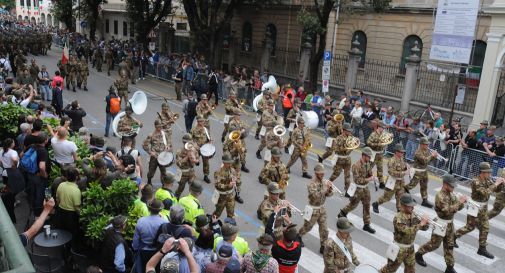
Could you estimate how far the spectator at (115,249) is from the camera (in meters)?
6.30

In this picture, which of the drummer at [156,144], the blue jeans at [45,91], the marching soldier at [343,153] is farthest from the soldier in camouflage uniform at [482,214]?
the blue jeans at [45,91]

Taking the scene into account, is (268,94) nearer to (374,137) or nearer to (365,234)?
(374,137)

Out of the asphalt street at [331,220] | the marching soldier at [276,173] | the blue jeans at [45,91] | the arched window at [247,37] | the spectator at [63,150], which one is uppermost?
the arched window at [247,37]

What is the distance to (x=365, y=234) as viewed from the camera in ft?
33.3

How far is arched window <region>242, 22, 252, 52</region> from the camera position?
37.1 meters

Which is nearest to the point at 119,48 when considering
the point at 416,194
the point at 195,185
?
the point at 416,194

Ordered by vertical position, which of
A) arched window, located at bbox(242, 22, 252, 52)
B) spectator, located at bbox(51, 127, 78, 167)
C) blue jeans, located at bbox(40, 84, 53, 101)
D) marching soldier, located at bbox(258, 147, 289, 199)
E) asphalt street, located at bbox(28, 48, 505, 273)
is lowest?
asphalt street, located at bbox(28, 48, 505, 273)

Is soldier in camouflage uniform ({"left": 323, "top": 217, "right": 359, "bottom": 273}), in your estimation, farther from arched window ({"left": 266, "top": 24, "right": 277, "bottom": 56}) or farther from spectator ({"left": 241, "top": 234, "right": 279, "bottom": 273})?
arched window ({"left": 266, "top": 24, "right": 277, "bottom": 56})

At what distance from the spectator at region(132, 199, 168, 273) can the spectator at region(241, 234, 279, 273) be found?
4.36ft

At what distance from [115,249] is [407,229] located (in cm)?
436

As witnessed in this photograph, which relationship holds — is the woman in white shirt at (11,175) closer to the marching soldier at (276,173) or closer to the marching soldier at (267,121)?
the marching soldier at (276,173)

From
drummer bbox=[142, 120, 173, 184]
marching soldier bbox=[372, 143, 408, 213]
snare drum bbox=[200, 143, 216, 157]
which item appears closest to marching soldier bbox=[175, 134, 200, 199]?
drummer bbox=[142, 120, 173, 184]

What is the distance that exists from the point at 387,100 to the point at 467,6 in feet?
27.2

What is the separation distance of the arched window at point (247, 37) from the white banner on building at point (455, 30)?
2005 cm
